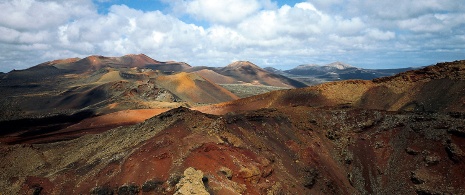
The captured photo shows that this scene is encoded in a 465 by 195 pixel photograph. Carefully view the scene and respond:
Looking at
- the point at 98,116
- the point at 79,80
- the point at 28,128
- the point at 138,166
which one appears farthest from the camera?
the point at 79,80

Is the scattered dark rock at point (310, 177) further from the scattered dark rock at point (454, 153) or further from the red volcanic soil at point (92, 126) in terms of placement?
the red volcanic soil at point (92, 126)

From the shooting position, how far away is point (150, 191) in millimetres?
16781

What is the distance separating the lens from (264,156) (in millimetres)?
20953

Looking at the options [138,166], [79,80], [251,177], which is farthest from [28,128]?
[79,80]

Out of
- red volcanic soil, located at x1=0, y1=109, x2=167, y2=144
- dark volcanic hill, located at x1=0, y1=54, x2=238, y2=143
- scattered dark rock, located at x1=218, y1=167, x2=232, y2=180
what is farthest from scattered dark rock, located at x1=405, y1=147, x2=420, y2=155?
dark volcanic hill, located at x1=0, y1=54, x2=238, y2=143

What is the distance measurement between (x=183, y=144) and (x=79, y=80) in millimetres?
87824

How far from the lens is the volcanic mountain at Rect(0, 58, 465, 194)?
18078 mm

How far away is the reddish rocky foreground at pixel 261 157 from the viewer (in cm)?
1814

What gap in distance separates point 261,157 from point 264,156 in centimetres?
41

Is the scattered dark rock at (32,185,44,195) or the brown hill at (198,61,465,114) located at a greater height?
the brown hill at (198,61,465,114)

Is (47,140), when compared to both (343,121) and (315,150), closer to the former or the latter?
(315,150)

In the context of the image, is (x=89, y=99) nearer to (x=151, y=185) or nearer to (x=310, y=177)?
(x=151, y=185)

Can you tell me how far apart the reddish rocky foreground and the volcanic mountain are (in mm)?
67

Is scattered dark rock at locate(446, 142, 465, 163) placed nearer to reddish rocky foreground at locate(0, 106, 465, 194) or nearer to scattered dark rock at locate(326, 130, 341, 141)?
reddish rocky foreground at locate(0, 106, 465, 194)
